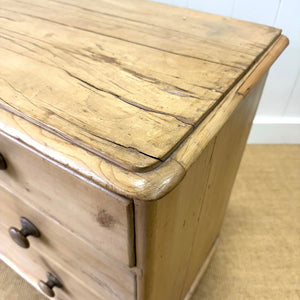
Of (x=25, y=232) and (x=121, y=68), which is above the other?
(x=121, y=68)

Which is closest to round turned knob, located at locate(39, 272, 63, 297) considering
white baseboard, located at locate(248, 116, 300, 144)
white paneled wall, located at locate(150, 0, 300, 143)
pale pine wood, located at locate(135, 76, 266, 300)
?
pale pine wood, located at locate(135, 76, 266, 300)

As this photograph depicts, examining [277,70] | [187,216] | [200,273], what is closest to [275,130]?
[277,70]

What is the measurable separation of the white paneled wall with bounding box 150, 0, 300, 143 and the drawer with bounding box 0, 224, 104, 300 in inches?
36.8

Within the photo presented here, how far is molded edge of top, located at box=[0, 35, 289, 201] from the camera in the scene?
35 cm

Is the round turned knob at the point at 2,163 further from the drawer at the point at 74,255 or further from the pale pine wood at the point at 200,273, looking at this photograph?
the pale pine wood at the point at 200,273

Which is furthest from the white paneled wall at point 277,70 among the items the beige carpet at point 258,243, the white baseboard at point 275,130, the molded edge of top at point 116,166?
the molded edge of top at point 116,166

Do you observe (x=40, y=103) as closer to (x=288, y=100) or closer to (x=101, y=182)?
(x=101, y=182)

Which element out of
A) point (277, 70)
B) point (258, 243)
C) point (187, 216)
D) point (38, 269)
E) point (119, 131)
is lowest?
point (258, 243)

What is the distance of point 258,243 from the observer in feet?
3.68

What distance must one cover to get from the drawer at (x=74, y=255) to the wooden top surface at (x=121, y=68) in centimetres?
22

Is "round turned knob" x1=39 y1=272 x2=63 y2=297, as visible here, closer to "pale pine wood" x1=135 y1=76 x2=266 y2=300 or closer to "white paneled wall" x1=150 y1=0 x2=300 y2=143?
"pale pine wood" x1=135 y1=76 x2=266 y2=300

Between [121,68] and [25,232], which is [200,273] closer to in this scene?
[25,232]

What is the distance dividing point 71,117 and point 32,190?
6.7 inches

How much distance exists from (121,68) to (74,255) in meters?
0.35
